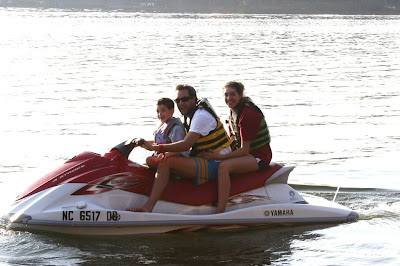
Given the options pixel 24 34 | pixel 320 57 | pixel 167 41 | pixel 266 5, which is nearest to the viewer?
pixel 320 57

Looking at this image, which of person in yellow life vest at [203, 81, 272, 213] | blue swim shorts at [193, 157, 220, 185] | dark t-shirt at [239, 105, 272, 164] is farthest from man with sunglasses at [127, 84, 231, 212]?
dark t-shirt at [239, 105, 272, 164]

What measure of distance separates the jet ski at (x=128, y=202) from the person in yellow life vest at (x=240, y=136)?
0.56ft

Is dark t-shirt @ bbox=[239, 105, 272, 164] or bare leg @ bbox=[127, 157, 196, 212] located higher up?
dark t-shirt @ bbox=[239, 105, 272, 164]

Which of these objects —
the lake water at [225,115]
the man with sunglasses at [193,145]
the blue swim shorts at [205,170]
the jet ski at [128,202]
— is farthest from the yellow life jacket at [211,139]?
the lake water at [225,115]

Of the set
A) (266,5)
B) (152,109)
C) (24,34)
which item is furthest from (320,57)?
(266,5)

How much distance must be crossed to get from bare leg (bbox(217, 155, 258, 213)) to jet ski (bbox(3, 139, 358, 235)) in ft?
0.40

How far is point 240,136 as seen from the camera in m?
9.27

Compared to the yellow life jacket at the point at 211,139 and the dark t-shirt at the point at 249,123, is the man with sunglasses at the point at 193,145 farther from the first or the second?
the dark t-shirt at the point at 249,123

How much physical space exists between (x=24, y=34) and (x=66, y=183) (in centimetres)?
5415

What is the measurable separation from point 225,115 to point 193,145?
1027 cm

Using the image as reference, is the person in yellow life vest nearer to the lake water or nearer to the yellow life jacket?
the yellow life jacket

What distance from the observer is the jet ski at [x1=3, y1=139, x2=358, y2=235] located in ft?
29.2

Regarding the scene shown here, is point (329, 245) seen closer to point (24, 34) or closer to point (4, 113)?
point (4, 113)

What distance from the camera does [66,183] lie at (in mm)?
8969
